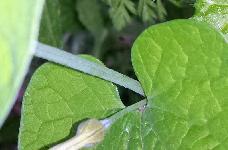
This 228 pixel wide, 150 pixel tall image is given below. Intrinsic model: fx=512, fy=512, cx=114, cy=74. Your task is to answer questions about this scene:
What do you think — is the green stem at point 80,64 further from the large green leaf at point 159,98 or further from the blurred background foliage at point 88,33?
the blurred background foliage at point 88,33

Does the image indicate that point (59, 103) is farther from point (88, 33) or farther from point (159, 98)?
point (88, 33)

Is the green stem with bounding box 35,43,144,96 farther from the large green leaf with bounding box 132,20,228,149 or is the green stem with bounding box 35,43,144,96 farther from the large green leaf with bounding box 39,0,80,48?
the large green leaf with bounding box 39,0,80,48

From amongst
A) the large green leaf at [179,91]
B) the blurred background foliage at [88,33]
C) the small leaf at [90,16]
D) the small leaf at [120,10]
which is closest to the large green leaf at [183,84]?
the large green leaf at [179,91]

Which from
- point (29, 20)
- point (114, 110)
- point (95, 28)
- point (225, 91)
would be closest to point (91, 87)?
point (114, 110)

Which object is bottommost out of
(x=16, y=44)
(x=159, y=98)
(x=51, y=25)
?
(x=51, y=25)

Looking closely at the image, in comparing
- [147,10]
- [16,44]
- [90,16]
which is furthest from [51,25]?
[16,44]

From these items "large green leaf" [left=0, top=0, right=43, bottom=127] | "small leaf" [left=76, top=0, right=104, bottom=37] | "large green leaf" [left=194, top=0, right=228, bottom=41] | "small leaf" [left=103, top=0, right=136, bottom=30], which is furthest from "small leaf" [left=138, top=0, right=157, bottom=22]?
"large green leaf" [left=0, top=0, right=43, bottom=127]

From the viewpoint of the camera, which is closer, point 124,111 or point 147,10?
point 124,111
